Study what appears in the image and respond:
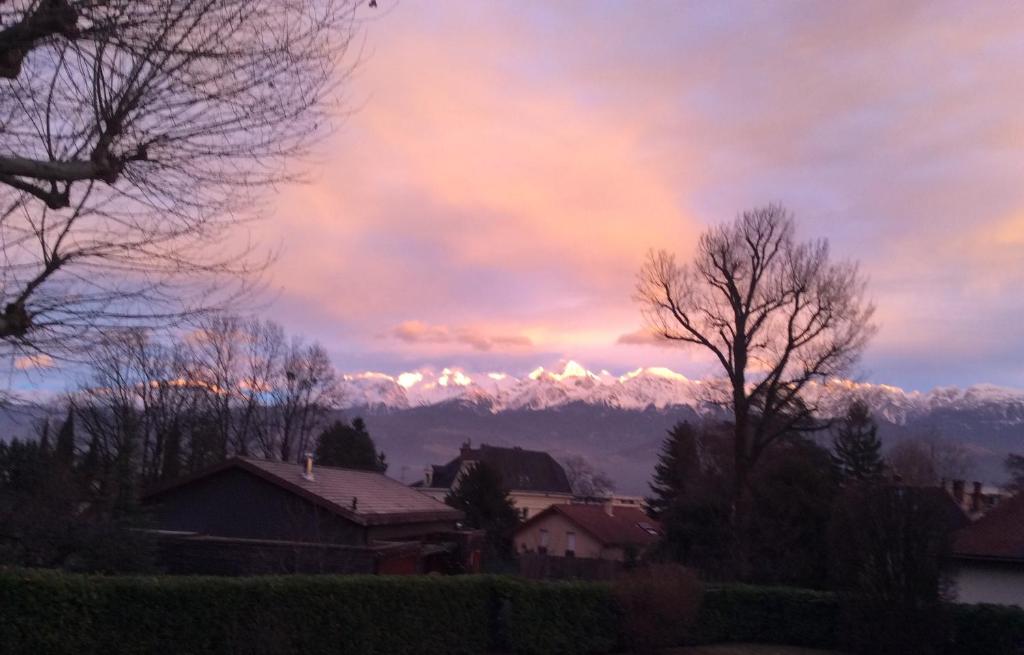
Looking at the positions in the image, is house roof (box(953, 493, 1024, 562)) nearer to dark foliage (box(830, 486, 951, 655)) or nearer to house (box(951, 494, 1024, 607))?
house (box(951, 494, 1024, 607))

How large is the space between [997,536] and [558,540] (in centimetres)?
3021

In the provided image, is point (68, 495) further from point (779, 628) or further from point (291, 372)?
point (291, 372)

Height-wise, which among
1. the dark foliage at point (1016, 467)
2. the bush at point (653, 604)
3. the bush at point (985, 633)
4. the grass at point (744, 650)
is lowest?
the grass at point (744, 650)

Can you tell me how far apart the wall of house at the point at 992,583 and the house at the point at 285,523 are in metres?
16.2

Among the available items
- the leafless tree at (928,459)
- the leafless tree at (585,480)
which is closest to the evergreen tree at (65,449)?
the leafless tree at (928,459)

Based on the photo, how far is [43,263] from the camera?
8906mm

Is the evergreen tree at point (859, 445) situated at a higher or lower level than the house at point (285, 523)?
higher

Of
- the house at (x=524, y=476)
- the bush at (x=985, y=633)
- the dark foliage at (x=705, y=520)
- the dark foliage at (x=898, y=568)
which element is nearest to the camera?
the dark foliage at (x=898, y=568)

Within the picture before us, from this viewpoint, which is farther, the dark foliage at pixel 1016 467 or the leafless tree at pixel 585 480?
the leafless tree at pixel 585 480

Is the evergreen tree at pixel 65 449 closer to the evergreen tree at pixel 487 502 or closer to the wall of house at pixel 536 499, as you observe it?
the evergreen tree at pixel 487 502

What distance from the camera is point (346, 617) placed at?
15531 millimetres

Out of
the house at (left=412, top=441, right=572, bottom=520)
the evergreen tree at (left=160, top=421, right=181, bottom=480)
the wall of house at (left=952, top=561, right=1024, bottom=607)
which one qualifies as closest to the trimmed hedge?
the wall of house at (left=952, top=561, right=1024, bottom=607)

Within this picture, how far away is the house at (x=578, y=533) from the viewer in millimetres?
57500

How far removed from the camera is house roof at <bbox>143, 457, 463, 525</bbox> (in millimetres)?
23984
